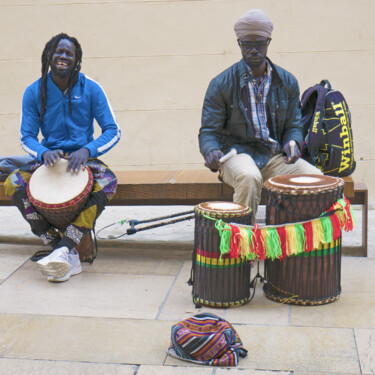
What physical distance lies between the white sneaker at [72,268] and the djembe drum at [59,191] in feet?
0.71

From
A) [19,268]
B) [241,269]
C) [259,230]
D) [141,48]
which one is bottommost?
[19,268]

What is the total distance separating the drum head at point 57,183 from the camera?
4.16 m

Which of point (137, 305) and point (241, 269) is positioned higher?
point (241, 269)

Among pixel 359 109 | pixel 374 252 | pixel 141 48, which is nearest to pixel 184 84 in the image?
pixel 141 48

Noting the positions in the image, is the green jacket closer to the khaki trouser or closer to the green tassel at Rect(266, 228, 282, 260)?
the khaki trouser

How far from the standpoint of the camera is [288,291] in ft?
12.1

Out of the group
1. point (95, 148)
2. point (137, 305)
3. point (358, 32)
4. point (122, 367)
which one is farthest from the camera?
point (358, 32)

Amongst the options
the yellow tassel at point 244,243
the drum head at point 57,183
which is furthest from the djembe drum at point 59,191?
the yellow tassel at point 244,243

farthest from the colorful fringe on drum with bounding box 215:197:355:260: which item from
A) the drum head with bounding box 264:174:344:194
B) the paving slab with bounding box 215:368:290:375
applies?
the paving slab with bounding box 215:368:290:375

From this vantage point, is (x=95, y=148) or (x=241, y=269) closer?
(x=241, y=269)

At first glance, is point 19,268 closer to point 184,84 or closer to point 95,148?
point 95,148

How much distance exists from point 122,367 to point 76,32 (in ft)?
14.2

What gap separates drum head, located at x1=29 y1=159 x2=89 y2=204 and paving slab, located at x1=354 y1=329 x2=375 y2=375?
1938mm

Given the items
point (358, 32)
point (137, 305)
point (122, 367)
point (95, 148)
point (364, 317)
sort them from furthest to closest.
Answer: point (358, 32), point (95, 148), point (137, 305), point (364, 317), point (122, 367)
